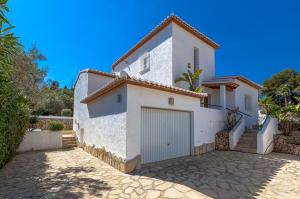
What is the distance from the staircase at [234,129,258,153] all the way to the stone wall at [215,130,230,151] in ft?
2.25

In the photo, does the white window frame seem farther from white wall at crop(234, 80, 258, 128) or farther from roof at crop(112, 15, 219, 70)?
roof at crop(112, 15, 219, 70)

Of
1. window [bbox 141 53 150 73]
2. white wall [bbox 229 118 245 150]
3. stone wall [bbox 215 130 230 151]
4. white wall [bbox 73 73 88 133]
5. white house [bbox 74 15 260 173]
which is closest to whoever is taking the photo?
white house [bbox 74 15 260 173]

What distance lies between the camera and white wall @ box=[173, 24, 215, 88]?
624 inches

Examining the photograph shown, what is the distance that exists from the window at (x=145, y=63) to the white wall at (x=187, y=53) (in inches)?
134

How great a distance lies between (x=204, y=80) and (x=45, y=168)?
14.5m

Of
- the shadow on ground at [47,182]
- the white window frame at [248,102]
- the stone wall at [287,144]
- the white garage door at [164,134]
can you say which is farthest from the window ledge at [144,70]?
the stone wall at [287,144]

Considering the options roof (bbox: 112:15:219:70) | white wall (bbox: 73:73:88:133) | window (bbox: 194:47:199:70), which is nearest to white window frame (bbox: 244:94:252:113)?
roof (bbox: 112:15:219:70)

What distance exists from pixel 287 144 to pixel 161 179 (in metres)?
10.6

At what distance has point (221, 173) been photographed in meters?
8.25

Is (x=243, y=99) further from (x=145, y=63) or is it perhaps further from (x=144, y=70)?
(x=145, y=63)

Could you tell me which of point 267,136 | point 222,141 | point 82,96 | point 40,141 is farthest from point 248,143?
point 40,141

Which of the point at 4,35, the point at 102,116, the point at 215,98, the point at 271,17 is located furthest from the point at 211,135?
the point at 271,17

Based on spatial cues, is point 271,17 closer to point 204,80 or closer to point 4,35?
Result: point 204,80

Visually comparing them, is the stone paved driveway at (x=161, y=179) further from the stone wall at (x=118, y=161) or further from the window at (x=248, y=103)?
the window at (x=248, y=103)
